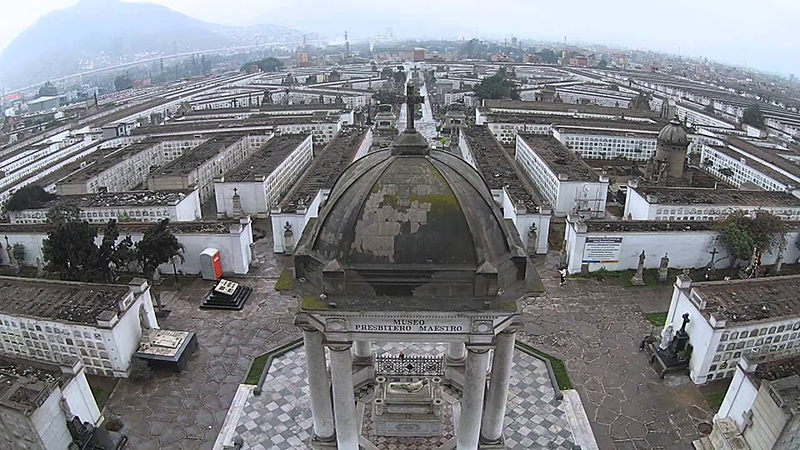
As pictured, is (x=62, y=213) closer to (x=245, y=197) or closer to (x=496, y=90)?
(x=245, y=197)

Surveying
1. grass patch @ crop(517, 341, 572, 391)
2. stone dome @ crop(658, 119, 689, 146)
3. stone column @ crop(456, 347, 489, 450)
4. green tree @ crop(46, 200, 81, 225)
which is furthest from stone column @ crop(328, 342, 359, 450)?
stone dome @ crop(658, 119, 689, 146)

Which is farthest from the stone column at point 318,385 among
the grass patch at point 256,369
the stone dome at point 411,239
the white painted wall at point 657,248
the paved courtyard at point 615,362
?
the white painted wall at point 657,248

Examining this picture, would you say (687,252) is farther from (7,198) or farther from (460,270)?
(7,198)

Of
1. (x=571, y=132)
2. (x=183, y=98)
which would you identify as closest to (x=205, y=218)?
(x=571, y=132)

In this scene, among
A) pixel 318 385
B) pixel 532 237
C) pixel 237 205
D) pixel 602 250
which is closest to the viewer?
pixel 318 385

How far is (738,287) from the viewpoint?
1519 inches

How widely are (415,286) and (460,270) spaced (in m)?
1.88

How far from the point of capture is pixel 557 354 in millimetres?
39844

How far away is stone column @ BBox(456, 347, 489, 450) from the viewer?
22.3m

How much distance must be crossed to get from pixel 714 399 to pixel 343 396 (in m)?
26.5

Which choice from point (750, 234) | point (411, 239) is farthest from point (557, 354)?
point (750, 234)

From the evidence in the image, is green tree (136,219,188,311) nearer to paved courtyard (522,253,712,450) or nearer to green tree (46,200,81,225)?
green tree (46,200,81,225)

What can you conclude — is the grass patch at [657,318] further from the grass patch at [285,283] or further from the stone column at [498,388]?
the grass patch at [285,283]

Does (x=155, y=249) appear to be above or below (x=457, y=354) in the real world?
above
